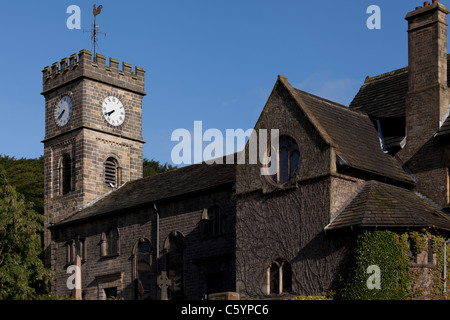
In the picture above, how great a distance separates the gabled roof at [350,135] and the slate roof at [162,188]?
19.7ft

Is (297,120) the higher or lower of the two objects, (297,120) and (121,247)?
the higher

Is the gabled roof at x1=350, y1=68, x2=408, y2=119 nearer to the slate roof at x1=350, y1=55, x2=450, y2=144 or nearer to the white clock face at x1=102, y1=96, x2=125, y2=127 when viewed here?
the slate roof at x1=350, y1=55, x2=450, y2=144

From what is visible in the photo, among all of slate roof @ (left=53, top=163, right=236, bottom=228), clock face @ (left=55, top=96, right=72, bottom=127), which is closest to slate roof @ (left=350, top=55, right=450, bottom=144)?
Answer: slate roof @ (left=53, top=163, right=236, bottom=228)

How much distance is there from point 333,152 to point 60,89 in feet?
93.2

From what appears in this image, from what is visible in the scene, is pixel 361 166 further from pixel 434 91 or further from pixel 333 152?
pixel 434 91

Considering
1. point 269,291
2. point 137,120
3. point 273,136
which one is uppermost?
point 137,120

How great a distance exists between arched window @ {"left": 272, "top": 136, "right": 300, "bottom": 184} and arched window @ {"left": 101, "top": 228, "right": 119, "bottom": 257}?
1447cm

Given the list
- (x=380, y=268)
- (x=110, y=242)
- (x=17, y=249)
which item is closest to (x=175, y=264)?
(x=110, y=242)

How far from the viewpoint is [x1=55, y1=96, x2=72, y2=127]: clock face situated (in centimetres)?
5372

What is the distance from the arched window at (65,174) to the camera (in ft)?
175

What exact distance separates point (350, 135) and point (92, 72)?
24.3 metres

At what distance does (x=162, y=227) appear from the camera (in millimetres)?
41625

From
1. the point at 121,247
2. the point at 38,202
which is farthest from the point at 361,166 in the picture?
the point at 38,202

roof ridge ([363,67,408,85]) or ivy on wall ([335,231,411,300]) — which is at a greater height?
roof ridge ([363,67,408,85])
